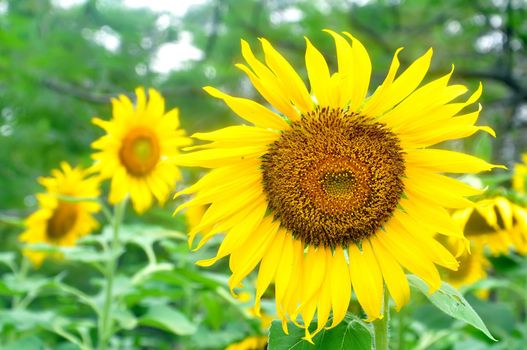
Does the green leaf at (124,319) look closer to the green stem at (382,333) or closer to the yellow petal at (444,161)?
the green stem at (382,333)

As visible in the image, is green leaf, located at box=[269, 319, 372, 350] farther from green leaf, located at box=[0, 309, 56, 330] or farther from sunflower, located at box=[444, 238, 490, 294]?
sunflower, located at box=[444, 238, 490, 294]

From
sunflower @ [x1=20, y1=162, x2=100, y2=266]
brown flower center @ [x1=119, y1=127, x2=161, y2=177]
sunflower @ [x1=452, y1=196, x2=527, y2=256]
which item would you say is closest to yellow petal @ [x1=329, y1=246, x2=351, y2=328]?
sunflower @ [x1=452, y1=196, x2=527, y2=256]

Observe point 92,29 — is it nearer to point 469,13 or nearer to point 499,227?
point 469,13

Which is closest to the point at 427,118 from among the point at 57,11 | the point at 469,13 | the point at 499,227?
the point at 499,227

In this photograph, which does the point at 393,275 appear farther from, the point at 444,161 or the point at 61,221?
the point at 61,221

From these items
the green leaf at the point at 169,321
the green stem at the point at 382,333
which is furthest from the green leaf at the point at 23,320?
the green stem at the point at 382,333
